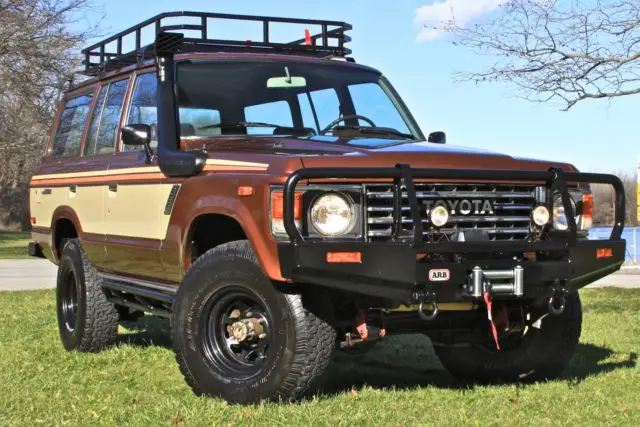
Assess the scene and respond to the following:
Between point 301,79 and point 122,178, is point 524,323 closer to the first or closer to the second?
point 301,79

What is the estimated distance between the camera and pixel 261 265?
482cm

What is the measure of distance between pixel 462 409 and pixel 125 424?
180 centimetres

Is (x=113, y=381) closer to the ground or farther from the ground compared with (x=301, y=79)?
closer to the ground

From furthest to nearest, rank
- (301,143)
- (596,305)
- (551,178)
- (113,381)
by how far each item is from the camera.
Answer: (596,305)
(113,381)
(301,143)
(551,178)

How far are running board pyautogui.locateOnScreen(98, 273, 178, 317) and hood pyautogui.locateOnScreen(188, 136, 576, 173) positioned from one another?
106 centimetres

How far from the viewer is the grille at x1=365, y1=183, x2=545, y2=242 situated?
475cm

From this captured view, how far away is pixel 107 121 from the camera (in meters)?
7.29

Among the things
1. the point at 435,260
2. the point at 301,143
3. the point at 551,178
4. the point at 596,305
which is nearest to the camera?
the point at 435,260

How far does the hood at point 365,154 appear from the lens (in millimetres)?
4824

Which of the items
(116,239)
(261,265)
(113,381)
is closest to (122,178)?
(116,239)

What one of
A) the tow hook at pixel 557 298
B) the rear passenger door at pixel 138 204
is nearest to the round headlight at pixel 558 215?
the tow hook at pixel 557 298

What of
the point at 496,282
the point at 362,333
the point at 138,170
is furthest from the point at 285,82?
the point at 496,282

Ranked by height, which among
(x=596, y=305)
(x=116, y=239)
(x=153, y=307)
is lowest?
(x=596, y=305)

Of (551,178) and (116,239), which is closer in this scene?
(551,178)
